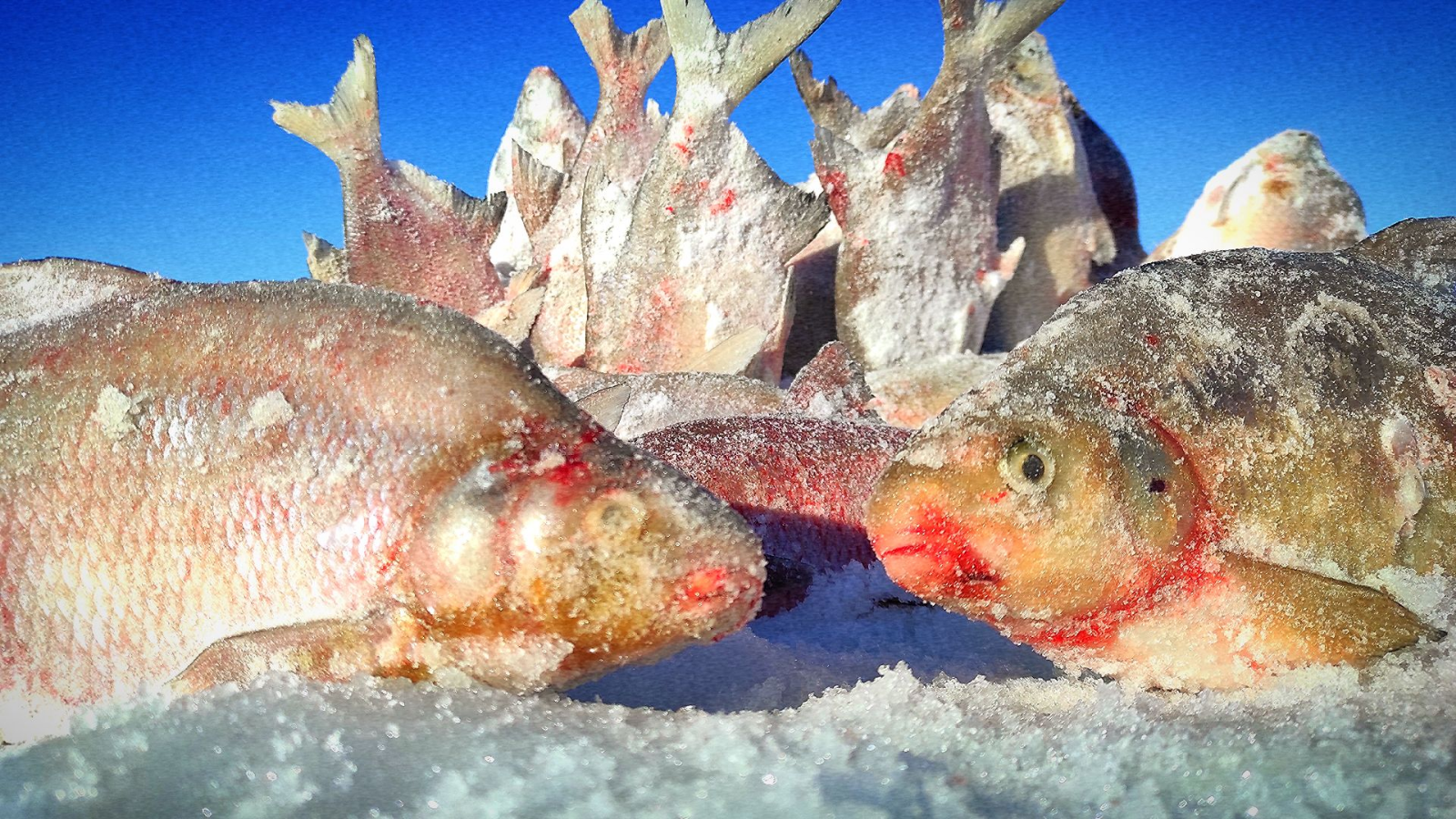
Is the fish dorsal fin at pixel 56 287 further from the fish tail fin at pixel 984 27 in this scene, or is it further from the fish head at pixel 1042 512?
the fish tail fin at pixel 984 27

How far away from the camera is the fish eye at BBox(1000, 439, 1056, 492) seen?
1.09 meters

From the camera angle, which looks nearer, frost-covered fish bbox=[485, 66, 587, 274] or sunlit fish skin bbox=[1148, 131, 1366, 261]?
sunlit fish skin bbox=[1148, 131, 1366, 261]

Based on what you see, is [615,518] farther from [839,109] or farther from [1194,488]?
[839,109]

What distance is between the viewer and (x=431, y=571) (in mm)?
1047

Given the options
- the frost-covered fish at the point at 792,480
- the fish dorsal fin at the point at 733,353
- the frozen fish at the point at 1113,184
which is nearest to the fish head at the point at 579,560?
the frost-covered fish at the point at 792,480

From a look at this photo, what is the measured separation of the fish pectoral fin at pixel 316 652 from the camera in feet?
3.49

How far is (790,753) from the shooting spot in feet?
3.12

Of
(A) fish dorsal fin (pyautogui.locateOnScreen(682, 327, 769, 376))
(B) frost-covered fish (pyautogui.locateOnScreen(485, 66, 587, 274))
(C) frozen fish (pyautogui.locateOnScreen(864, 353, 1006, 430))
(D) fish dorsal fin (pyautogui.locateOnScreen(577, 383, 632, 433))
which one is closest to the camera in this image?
(D) fish dorsal fin (pyautogui.locateOnScreen(577, 383, 632, 433))

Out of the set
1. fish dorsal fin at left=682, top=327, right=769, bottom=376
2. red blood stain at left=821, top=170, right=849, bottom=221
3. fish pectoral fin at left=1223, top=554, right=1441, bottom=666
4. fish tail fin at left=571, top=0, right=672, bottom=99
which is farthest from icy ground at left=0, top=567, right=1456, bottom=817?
fish tail fin at left=571, top=0, right=672, bottom=99

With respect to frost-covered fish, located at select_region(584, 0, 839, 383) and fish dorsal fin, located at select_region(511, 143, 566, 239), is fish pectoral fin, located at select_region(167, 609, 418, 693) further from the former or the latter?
fish dorsal fin, located at select_region(511, 143, 566, 239)

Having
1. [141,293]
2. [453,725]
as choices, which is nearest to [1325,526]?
[453,725]

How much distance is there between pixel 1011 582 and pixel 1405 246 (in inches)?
33.7

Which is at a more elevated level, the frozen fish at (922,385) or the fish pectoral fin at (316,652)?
the frozen fish at (922,385)

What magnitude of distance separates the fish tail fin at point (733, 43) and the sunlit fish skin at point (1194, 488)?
2178mm
